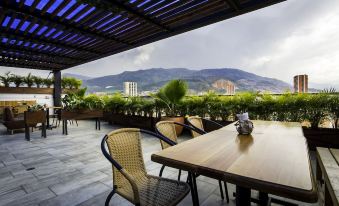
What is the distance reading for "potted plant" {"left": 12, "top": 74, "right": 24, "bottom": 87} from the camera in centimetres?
1025

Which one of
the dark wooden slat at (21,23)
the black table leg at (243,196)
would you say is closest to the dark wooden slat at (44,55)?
the dark wooden slat at (21,23)

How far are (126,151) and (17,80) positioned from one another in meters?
11.6

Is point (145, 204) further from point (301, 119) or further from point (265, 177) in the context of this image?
point (301, 119)

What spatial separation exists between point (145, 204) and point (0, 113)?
1150 centimetres

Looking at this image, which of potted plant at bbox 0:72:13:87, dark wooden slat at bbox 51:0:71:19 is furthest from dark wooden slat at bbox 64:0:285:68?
potted plant at bbox 0:72:13:87

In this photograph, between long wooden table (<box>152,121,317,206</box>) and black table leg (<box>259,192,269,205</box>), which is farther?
black table leg (<box>259,192,269,205</box>)

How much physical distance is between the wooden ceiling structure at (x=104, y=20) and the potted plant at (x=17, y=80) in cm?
442

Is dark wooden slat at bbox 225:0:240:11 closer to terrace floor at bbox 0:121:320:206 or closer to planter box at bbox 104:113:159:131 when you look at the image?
terrace floor at bbox 0:121:320:206

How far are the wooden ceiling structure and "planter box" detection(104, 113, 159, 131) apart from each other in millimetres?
2484

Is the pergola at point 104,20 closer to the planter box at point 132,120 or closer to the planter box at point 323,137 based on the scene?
the planter box at point 132,120

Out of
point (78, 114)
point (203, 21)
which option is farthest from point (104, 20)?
point (78, 114)

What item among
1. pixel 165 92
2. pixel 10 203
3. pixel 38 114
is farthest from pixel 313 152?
pixel 38 114

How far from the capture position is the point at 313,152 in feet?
12.9

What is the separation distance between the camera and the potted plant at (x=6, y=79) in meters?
9.92
